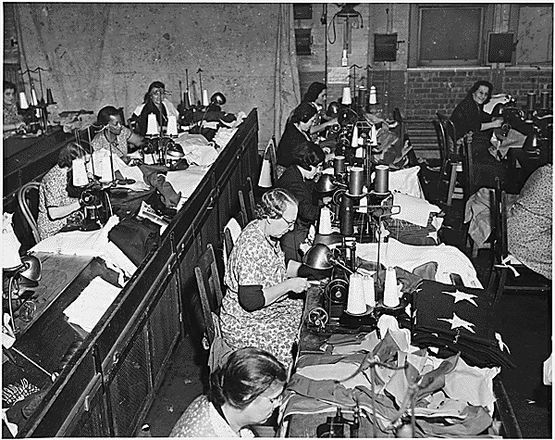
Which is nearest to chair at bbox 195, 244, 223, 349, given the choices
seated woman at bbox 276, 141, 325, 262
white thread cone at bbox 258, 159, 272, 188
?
seated woman at bbox 276, 141, 325, 262

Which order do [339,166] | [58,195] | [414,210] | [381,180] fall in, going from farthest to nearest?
[339,166] → [58,195] → [414,210] → [381,180]

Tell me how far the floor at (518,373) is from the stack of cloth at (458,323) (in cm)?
88

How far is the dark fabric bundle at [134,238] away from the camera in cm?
344

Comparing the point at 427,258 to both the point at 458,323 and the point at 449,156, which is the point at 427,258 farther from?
the point at 449,156

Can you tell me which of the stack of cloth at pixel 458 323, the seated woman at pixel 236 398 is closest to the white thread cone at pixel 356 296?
the stack of cloth at pixel 458 323

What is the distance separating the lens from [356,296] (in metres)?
2.71

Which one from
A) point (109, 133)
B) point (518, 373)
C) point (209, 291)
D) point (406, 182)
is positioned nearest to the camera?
point (209, 291)

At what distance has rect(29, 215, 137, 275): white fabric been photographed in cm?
341

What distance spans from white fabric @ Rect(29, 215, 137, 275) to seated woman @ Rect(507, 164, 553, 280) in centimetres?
233

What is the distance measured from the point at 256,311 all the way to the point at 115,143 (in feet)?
8.35

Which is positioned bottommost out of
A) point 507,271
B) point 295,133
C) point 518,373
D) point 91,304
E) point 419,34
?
point 518,373

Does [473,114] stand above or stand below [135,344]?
above

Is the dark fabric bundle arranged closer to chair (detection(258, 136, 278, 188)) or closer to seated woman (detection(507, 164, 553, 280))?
chair (detection(258, 136, 278, 188))

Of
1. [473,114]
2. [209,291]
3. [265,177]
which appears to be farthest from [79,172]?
[473,114]
